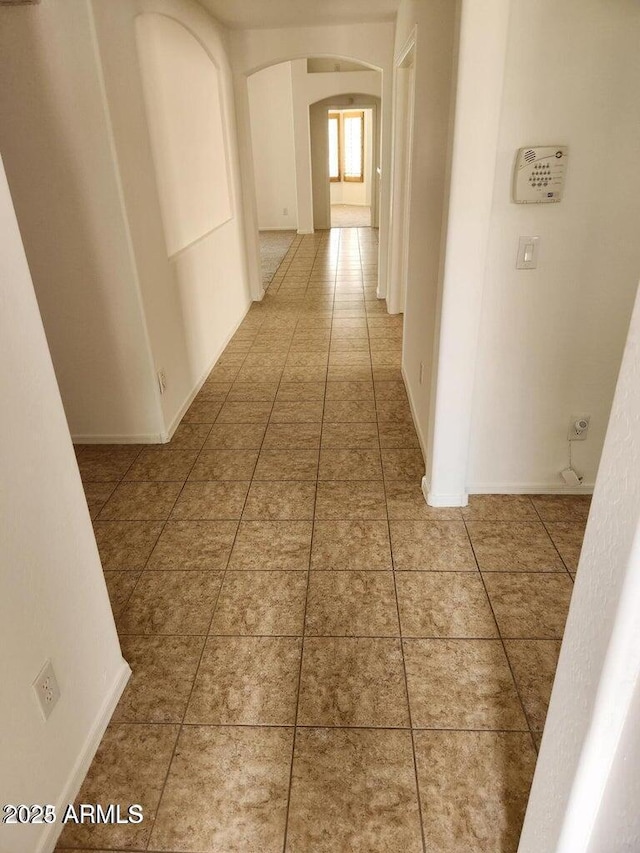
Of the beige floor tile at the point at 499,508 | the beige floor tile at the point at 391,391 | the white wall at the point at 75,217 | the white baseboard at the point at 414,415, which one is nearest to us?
the white wall at the point at 75,217

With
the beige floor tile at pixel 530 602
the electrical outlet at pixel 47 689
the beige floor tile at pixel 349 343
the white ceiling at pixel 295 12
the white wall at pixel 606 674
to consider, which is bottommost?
the beige floor tile at pixel 530 602

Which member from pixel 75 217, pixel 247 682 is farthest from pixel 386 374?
pixel 247 682

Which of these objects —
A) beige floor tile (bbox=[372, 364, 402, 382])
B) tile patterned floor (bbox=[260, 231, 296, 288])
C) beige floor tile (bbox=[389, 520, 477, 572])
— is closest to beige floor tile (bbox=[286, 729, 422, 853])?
beige floor tile (bbox=[389, 520, 477, 572])

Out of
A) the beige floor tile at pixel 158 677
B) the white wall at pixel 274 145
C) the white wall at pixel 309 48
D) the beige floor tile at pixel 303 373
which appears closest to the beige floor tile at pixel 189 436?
the beige floor tile at pixel 303 373

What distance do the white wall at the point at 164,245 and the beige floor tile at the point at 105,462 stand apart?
30cm

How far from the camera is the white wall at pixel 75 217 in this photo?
2.45 meters

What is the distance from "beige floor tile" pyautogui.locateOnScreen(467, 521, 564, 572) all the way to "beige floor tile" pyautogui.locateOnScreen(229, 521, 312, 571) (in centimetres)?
73

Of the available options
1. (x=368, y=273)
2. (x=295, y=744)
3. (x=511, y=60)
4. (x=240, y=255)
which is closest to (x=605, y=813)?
(x=295, y=744)

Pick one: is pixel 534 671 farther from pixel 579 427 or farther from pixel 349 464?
pixel 349 464

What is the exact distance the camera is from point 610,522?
0.78m

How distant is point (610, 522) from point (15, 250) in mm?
1317

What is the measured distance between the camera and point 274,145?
1002 cm

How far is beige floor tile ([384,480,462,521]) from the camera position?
257cm

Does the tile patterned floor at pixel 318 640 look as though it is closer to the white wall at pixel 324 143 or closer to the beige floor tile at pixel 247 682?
the beige floor tile at pixel 247 682
